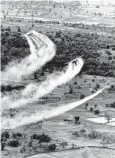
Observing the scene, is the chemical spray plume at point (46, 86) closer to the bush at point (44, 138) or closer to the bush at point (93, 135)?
the bush at point (44, 138)

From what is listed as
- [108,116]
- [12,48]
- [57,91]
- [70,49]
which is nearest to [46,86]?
A: [57,91]

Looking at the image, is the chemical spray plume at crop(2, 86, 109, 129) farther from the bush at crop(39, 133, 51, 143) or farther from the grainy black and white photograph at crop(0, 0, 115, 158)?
the bush at crop(39, 133, 51, 143)

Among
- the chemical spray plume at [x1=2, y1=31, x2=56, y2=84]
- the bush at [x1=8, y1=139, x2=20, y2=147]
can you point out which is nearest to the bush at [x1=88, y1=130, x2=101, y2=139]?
the bush at [x1=8, y1=139, x2=20, y2=147]

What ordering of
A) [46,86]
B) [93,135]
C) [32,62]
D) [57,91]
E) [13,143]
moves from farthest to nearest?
[32,62], [46,86], [57,91], [93,135], [13,143]

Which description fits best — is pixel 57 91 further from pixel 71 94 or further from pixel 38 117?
pixel 38 117

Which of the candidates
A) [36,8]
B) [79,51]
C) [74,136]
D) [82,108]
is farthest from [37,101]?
[36,8]

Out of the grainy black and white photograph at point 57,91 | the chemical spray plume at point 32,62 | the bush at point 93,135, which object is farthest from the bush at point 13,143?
the chemical spray plume at point 32,62

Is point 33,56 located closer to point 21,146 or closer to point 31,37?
point 31,37
